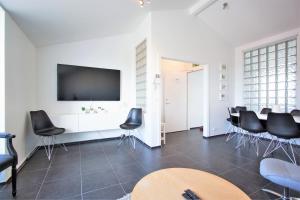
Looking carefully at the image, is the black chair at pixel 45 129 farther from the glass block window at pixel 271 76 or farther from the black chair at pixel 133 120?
the glass block window at pixel 271 76

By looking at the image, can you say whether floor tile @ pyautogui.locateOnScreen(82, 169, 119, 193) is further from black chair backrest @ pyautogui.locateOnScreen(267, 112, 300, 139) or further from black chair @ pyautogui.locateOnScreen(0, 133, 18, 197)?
black chair backrest @ pyautogui.locateOnScreen(267, 112, 300, 139)

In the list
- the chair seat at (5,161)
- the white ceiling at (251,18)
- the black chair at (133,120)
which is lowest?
the chair seat at (5,161)

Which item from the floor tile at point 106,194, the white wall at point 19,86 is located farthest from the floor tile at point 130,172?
the white wall at point 19,86

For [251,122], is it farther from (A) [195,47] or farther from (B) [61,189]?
(B) [61,189]

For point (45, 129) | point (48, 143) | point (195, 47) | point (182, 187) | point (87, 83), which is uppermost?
point (195, 47)

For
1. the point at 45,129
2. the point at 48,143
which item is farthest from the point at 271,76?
the point at 48,143

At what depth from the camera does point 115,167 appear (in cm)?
249

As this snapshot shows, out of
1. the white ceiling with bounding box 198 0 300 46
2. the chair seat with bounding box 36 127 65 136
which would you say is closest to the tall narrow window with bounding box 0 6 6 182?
the chair seat with bounding box 36 127 65 136

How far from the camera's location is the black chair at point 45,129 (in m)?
2.83

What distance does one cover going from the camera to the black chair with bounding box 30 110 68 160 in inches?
112

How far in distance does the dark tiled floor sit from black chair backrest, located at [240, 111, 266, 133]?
1.66 feet

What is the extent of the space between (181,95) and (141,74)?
1.94 meters

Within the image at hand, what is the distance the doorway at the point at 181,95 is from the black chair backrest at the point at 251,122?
2157 millimetres

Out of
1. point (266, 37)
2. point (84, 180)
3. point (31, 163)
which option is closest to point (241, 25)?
point (266, 37)
